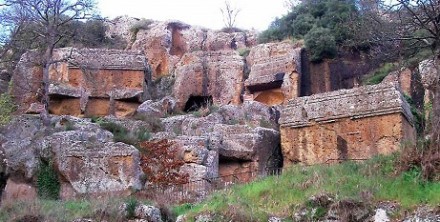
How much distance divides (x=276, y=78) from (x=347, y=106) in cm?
1170

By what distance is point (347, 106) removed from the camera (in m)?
20.0

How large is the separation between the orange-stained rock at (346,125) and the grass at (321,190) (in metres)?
4.38

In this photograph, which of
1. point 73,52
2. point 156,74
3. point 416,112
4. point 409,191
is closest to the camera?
point 409,191

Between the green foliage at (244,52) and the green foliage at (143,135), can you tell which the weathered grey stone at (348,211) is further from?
the green foliage at (244,52)

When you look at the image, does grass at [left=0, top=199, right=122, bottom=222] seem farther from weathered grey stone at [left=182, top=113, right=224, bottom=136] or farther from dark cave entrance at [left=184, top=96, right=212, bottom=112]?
dark cave entrance at [left=184, top=96, right=212, bottom=112]

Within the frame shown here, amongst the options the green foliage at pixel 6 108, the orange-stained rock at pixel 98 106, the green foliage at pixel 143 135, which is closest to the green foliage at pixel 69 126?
the green foliage at pixel 6 108

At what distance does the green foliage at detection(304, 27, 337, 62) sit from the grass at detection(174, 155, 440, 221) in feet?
58.7

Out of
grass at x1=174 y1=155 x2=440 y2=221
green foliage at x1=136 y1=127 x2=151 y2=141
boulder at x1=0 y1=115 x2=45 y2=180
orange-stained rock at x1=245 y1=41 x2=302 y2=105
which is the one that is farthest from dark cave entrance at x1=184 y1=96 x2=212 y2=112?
grass at x1=174 y1=155 x2=440 y2=221

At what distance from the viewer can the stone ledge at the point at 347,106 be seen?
1944cm

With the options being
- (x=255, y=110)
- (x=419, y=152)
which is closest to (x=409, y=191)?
(x=419, y=152)

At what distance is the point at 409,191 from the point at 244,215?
3102 millimetres

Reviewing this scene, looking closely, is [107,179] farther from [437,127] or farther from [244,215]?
[437,127]

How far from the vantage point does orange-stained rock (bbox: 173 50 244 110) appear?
3203 centimetres

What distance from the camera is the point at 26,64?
29453 millimetres
